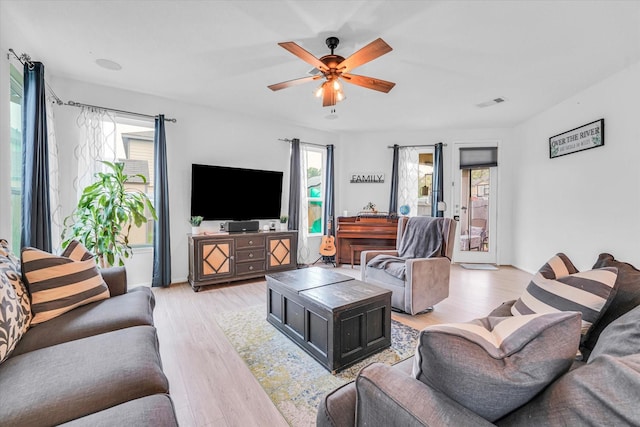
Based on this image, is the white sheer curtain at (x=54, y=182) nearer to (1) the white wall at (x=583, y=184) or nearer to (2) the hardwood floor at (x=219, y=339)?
(2) the hardwood floor at (x=219, y=339)

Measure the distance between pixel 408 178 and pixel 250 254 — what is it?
11.2 ft

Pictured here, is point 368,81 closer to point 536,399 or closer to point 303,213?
point 536,399

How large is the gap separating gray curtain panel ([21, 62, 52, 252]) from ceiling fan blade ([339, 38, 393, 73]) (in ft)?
8.75

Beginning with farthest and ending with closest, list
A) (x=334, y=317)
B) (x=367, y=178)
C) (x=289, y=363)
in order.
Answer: (x=367, y=178), (x=289, y=363), (x=334, y=317)

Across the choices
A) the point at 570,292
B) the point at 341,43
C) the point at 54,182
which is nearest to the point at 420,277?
the point at 570,292

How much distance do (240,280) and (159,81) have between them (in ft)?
9.10

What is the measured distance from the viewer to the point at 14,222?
2562 mm

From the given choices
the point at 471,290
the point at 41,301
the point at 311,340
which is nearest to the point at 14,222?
the point at 41,301

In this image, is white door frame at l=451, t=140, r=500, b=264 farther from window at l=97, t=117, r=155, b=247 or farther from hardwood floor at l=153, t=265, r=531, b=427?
window at l=97, t=117, r=155, b=247

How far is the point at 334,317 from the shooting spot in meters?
1.86

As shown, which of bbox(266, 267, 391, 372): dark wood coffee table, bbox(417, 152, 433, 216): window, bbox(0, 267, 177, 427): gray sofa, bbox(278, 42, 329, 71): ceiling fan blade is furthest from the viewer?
bbox(417, 152, 433, 216): window

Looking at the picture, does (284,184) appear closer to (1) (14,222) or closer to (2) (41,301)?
(1) (14,222)

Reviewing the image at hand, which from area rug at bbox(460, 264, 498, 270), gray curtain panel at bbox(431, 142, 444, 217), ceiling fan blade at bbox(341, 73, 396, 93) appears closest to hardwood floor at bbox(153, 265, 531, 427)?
area rug at bbox(460, 264, 498, 270)

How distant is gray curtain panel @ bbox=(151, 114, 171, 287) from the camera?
3.73 m
